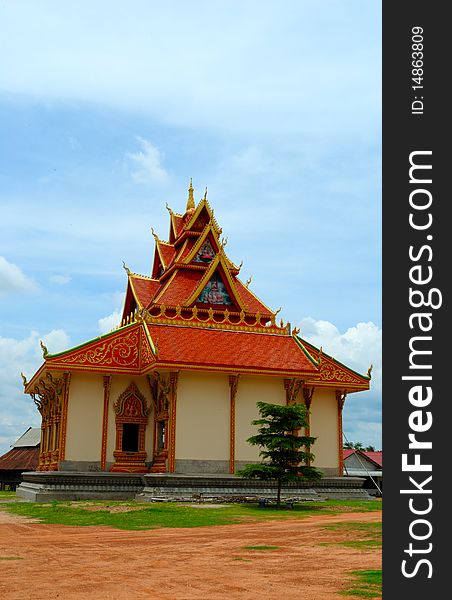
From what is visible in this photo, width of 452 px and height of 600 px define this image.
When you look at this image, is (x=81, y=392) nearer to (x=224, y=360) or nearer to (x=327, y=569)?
(x=224, y=360)

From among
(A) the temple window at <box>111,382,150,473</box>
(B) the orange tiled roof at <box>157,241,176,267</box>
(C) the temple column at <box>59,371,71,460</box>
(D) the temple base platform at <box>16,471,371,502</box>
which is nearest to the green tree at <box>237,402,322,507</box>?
(D) the temple base platform at <box>16,471,371,502</box>

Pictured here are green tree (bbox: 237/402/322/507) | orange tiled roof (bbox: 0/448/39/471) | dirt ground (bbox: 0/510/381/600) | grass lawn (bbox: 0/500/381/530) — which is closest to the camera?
dirt ground (bbox: 0/510/381/600)

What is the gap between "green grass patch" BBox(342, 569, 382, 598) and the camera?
293 inches

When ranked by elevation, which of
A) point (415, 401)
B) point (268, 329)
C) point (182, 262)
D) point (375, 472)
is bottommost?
point (375, 472)

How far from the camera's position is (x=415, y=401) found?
18.5 ft

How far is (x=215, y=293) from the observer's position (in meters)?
28.7

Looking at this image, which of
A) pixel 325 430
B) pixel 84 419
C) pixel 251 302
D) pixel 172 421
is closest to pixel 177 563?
pixel 172 421

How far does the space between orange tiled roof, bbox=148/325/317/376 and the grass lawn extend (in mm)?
4853

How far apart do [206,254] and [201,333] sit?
6308 mm

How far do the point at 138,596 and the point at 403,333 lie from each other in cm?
401

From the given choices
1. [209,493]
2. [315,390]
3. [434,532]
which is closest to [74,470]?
[209,493]

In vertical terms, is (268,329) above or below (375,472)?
above

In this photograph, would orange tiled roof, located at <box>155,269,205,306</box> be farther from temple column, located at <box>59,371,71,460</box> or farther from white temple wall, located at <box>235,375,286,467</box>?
temple column, located at <box>59,371,71,460</box>

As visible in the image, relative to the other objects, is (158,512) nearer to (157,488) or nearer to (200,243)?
(157,488)
